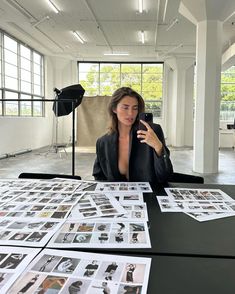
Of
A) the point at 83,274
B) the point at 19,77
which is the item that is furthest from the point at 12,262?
the point at 19,77

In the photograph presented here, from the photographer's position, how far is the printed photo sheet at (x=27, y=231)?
0.92 meters

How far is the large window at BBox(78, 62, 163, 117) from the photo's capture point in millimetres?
12383

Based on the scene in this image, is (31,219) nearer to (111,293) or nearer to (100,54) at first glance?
(111,293)

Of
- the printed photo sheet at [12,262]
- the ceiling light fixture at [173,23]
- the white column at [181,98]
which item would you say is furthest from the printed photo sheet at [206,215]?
the white column at [181,98]

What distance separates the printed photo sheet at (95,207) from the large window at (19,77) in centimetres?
710

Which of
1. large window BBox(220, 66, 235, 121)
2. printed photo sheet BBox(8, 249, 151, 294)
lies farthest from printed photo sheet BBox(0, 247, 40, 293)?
large window BBox(220, 66, 235, 121)

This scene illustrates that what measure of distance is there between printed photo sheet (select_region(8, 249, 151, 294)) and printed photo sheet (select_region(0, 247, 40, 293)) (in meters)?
0.02

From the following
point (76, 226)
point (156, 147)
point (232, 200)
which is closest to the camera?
point (76, 226)

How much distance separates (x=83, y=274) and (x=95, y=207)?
0.52 metres

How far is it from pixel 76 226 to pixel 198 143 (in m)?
5.42

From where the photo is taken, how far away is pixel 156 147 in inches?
70.3

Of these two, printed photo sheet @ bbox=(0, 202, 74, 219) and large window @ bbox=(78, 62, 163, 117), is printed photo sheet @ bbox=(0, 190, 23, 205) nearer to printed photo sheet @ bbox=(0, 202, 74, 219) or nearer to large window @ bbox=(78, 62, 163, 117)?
printed photo sheet @ bbox=(0, 202, 74, 219)

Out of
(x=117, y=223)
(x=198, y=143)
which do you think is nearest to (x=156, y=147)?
(x=117, y=223)

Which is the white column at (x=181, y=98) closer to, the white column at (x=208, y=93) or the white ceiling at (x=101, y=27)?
the white ceiling at (x=101, y=27)
